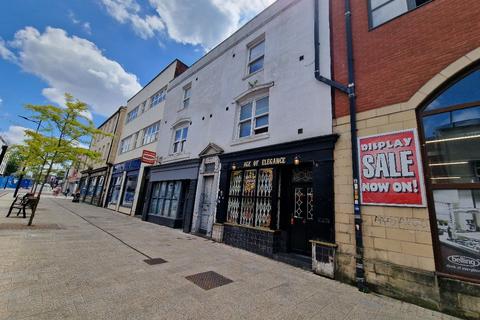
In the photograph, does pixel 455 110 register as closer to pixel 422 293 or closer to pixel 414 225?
pixel 414 225

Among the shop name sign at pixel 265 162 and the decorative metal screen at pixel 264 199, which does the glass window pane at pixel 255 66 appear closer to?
the shop name sign at pixel 265 162

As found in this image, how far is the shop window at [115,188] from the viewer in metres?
20.2

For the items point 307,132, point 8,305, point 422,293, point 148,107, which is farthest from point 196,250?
point 148,107

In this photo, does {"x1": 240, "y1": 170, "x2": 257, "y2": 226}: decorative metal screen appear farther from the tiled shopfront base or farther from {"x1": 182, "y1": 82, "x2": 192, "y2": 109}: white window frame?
{"x1": 182, "y1": 82, "x2": 192, "y2": 109}: white window frame

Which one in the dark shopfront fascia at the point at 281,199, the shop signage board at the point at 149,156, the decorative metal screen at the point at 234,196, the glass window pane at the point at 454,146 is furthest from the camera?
the shop signage board at the point at 149,156

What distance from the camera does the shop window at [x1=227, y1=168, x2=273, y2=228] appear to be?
792cm

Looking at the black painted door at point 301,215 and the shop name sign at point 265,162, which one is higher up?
the shop name sign at point 265,162

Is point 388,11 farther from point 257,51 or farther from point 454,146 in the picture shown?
point 257,51

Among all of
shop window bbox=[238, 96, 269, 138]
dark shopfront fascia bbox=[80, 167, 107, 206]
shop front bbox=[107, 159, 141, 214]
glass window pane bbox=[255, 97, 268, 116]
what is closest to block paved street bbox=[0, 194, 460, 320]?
shop window bbox=[238, 96, 269, 138]

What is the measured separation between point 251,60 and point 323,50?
420 cm

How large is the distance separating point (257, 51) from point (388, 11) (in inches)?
226

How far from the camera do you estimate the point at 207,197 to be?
35.5 ft

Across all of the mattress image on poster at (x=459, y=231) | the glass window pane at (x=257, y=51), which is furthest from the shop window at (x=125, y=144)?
the mattress image on poster at (x=459, y=231)

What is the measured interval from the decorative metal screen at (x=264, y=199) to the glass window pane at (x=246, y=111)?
3030 mm
